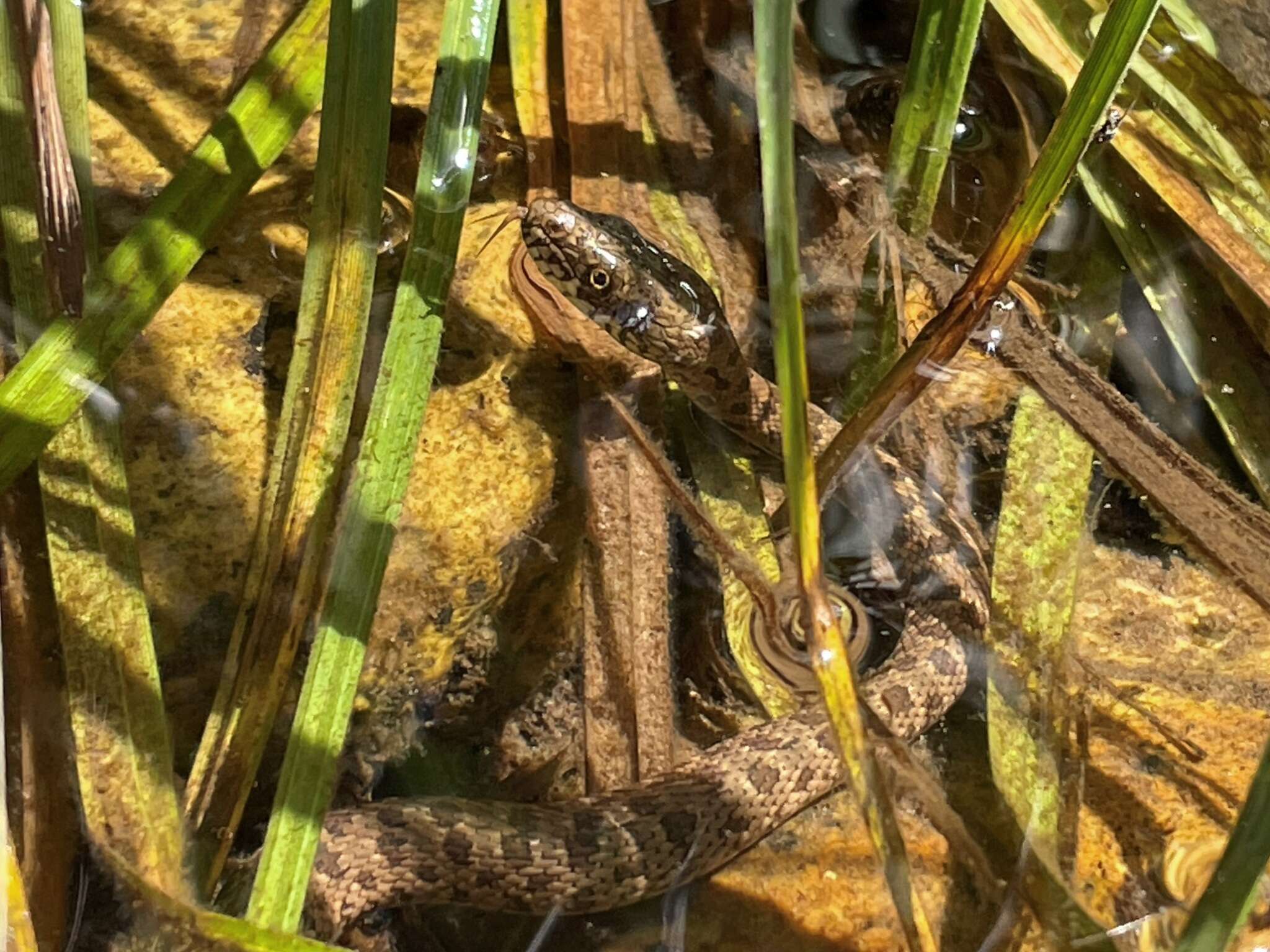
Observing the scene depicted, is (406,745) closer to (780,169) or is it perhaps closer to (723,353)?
(723,353)

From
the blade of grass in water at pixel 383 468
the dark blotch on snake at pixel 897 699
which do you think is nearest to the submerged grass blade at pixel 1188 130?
the dark blotch on snake at pixel 897 699

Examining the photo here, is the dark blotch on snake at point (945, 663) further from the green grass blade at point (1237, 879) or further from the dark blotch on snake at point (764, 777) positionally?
the green grass blade at point (1237, 879)

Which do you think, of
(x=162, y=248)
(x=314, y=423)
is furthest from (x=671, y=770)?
(x=162, y=248)

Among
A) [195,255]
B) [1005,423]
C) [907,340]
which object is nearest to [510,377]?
[195,255]

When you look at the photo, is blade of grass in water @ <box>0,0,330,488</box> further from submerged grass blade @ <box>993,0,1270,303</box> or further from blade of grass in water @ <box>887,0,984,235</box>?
submerged grass blade @ <box>993,0,1270,303</box>

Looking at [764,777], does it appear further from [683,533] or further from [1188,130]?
[1188,130]
